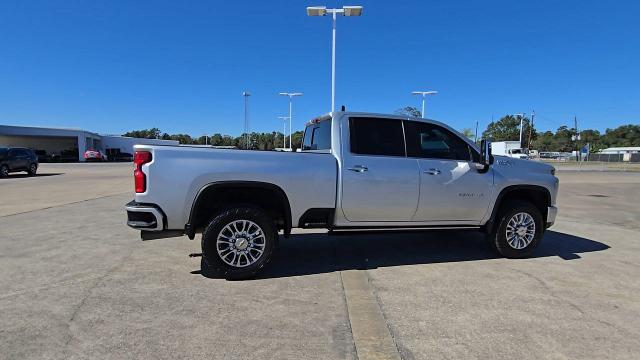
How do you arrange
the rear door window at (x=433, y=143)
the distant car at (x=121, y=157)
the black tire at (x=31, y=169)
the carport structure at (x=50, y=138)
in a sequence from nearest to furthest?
the rear door window at (x=433, y=143)
the black tire at (x=31, y=169)
the carport structure at (x=50, y=138)
the distant car at (x=121, y=157)

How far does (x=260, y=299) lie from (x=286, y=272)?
3.09 feet

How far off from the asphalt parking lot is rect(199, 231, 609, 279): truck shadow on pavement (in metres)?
0.03

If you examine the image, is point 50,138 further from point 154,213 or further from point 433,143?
point 433,143

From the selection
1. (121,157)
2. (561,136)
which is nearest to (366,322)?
(121,157)

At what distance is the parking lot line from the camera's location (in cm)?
320

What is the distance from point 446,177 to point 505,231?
1.24m

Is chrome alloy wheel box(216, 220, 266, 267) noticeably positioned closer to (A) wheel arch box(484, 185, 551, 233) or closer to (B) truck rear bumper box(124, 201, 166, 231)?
(B) truck rear bumper box(124, 201, 166, 231)

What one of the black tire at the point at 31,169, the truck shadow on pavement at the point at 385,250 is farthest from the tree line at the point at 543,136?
the truck shadow on pavement at the point at 385,250

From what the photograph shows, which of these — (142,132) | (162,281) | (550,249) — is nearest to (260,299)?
(162,281)

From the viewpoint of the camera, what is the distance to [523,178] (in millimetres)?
5910

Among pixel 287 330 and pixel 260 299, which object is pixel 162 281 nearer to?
pixel 260 299

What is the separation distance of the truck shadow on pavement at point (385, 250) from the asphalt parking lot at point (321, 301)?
0.03m

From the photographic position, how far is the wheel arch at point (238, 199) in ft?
15.4

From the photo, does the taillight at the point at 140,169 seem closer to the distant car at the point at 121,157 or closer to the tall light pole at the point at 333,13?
the tall light pole at the point at 333,13
